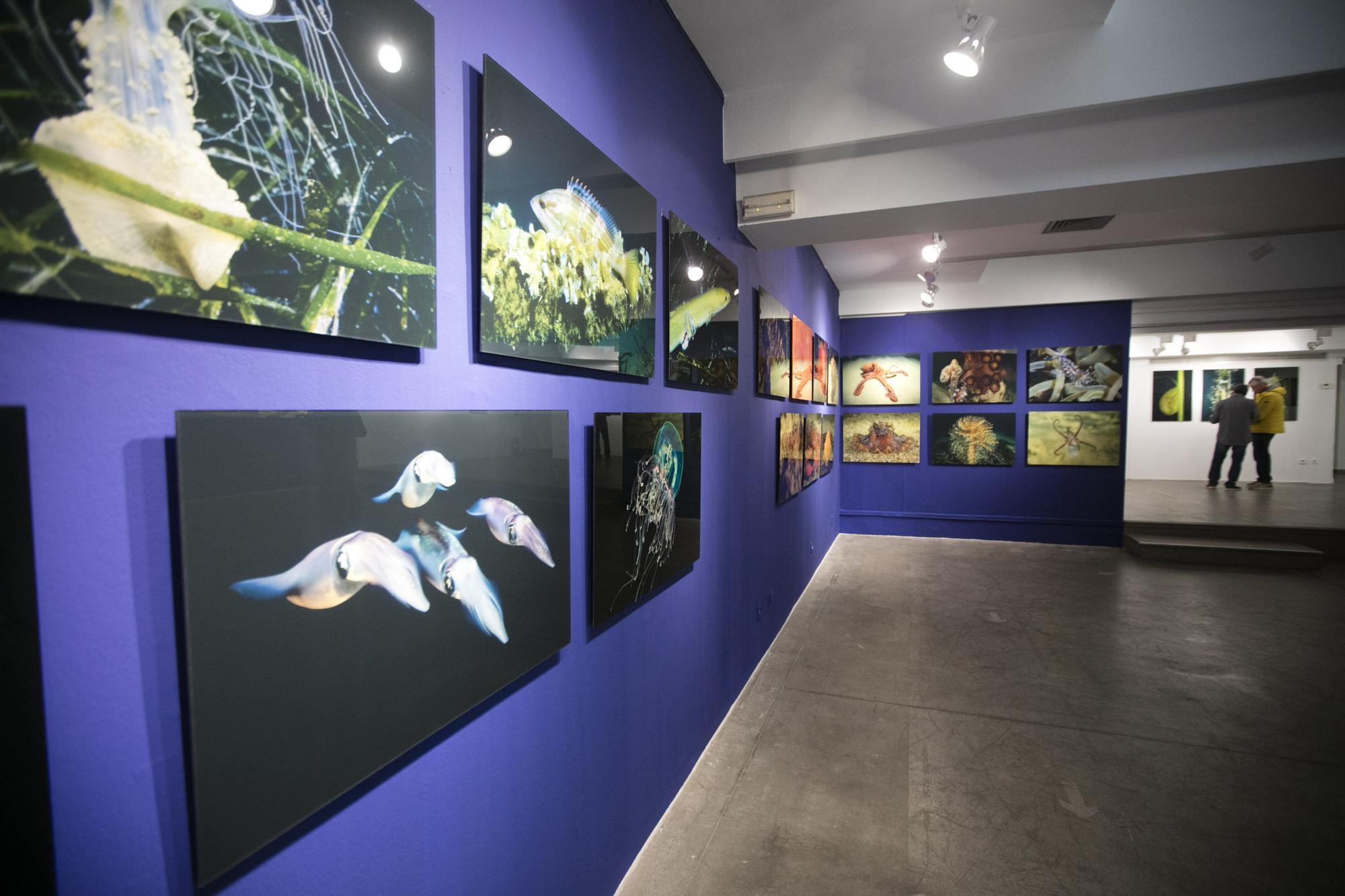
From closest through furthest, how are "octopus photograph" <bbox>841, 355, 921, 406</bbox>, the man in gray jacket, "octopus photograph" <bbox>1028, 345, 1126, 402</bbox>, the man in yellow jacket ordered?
"octopus photograph" <bbox>1028, 345, 1126, 402</bbox>
"octopus photograph" <bbox>841, 355, 921, 406</bbox>
the man in gray jacket
the man in yellow jacket

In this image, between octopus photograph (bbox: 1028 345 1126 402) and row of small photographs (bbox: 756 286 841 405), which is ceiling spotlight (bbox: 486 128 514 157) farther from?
octopus photograph (bbox: 1028 345 1126 402)

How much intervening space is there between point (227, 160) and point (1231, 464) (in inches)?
553

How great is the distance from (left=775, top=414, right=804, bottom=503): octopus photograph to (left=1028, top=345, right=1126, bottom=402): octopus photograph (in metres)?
4.30

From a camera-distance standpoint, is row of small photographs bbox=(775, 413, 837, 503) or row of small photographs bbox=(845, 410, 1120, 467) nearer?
row of small photographs bbox=(775, 413, 837, 503)

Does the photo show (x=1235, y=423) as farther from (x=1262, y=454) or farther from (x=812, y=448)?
(x=812, y=448)

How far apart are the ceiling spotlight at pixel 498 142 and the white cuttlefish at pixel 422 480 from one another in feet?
2.27

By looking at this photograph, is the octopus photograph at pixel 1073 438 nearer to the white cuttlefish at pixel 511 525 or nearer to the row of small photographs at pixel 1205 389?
the row of small photographs at pixel 1205 389

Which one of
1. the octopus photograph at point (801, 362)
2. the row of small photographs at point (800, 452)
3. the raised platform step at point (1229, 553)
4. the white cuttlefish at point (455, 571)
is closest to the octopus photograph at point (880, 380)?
the row of small photographs at point (800, 452)

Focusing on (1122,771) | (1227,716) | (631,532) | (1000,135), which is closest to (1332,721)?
(1227,716)

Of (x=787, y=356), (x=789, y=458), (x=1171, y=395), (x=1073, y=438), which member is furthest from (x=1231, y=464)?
(x=787, y=356)

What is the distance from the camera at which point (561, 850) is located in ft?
5.51

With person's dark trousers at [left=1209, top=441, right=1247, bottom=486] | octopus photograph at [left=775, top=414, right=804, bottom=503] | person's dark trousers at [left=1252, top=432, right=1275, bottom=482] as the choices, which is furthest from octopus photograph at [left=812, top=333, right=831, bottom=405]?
person's dark trousers at [left=1252, top=432, right=1275, bottom=482]

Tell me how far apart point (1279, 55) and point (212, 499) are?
3.69 m

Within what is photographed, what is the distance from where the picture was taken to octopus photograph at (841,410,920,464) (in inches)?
308
